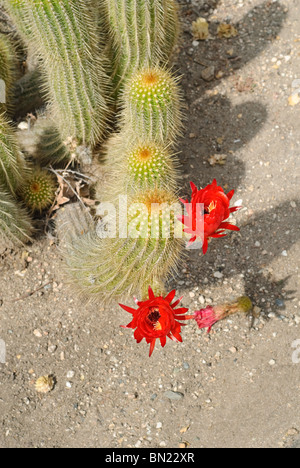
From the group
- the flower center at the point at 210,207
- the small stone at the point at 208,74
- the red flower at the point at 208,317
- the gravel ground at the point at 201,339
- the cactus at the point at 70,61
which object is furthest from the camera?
the small stone at the point at 208,74

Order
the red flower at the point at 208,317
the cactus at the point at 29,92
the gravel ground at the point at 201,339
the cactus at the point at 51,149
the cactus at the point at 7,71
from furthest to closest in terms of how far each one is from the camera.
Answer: the cactus at the point at 29,92 < the cactus at the point at 51,149 < the cactus at the point at 7,71 < the red flower at the point at 208,317 < the gravel ground at the point at 201,339

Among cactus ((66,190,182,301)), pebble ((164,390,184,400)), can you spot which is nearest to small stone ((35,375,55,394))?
cactus ((66,190,182,301))

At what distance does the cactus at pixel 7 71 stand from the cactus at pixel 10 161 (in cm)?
37

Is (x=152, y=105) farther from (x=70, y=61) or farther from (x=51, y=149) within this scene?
(x=51, y=149)

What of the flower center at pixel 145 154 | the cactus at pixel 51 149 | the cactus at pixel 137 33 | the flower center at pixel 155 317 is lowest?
the flower center at pixel 155 317

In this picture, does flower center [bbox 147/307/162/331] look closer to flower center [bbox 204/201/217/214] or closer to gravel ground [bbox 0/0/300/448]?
flower center [bbox 204/201/217/214]

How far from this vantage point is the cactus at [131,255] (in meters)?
2.04

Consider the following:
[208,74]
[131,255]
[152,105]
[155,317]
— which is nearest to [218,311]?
[155,317]

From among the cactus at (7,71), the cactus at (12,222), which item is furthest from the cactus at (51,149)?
the cactus at (12,222)

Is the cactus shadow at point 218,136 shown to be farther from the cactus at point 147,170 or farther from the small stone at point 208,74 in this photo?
the cactus at point 147,170

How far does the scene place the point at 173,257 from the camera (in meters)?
2.29

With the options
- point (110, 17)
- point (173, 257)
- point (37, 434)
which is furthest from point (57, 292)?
point (110, 17)

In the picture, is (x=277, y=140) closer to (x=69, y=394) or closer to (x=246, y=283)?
(x=246, y=283)
